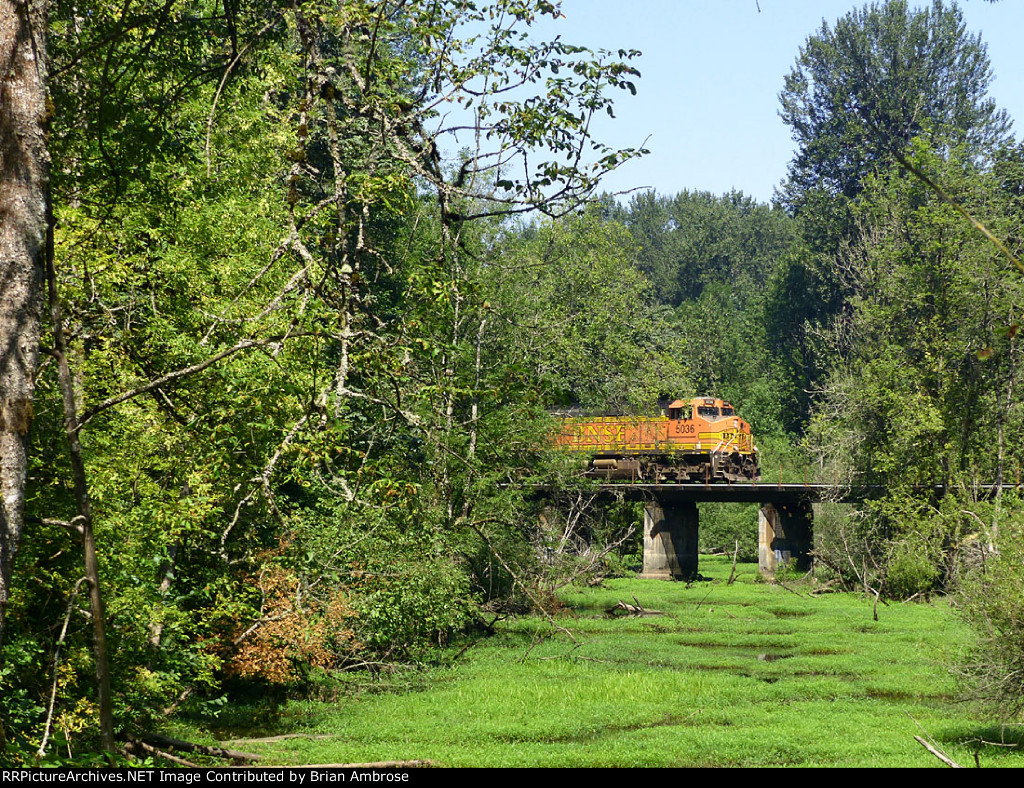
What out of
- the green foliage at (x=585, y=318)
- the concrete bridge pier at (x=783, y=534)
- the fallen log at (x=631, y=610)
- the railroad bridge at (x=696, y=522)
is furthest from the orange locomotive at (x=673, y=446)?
the fallen log at (x=631, y=610)

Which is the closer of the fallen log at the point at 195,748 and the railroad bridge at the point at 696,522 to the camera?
the fallen log at the point at 195,748

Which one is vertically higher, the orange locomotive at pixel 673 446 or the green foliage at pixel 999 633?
the orange locomotive at pixel 673 446

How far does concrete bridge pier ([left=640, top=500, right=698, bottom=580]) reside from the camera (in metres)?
50.0

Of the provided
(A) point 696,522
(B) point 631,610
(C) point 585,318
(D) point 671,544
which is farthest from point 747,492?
(B) point 631,610

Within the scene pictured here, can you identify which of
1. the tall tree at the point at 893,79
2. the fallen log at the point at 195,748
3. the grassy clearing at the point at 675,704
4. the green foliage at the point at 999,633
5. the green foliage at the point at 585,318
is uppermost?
the tall tree at the point at 893,79

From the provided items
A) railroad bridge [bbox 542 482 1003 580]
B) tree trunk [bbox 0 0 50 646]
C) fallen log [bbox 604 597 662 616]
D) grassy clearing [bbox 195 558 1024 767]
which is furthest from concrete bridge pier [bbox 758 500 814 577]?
tree trunk [bbox 0 0 50 646]

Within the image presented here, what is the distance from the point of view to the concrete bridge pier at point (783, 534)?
50.5m

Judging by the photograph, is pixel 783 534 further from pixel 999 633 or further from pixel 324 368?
pixel 324 368

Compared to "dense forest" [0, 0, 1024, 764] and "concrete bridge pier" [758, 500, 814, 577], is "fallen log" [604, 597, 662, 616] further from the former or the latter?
"concrete bridge pier" [758, 500, 814, 577]

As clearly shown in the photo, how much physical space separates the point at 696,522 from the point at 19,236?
47.9 m

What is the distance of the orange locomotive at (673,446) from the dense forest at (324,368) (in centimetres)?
365

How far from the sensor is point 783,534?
5159 cm

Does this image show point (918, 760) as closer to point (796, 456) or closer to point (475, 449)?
point (475, 449)

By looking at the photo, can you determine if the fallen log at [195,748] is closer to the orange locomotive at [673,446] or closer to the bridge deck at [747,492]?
the bridge deck at [747,492]
